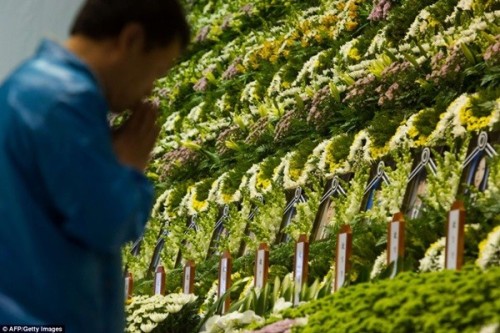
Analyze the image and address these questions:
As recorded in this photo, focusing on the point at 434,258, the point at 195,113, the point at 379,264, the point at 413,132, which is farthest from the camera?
the point at 195,113

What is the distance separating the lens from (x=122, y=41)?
6.21ft

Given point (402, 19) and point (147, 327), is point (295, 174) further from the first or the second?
point (147, 327)

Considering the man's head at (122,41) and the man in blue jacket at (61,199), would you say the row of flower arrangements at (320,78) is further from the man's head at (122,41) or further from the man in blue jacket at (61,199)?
the man in blue jacket at (61,199)

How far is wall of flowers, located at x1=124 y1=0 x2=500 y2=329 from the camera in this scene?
5.20 m

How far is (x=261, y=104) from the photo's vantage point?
27.3 feet

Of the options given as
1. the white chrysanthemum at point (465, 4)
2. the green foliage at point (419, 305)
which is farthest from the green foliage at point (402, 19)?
the green foliage at point (419, 305)

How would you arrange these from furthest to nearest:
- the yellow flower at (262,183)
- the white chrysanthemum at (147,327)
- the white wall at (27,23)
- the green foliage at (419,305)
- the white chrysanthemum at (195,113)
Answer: the white wall at (27,23)
the white chrysanthemum at (195,113)
the yellow flower at (262,183)
the white chrysanthemum at (147,327)
the green foliage at (419,305)

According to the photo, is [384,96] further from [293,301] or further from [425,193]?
[293,301]

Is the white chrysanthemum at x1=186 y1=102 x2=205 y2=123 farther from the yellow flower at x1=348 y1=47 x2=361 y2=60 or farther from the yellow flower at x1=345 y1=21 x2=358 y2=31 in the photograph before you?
the yellow flower at x1=348 y1=47 x2=361 y2=60

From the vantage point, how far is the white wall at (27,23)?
37.8 feet

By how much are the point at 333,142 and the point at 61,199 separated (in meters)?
5.00

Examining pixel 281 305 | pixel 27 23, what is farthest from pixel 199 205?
pixel 27 23

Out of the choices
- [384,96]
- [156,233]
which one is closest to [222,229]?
[156,233]

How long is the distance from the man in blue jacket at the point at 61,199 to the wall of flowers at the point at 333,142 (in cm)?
247
